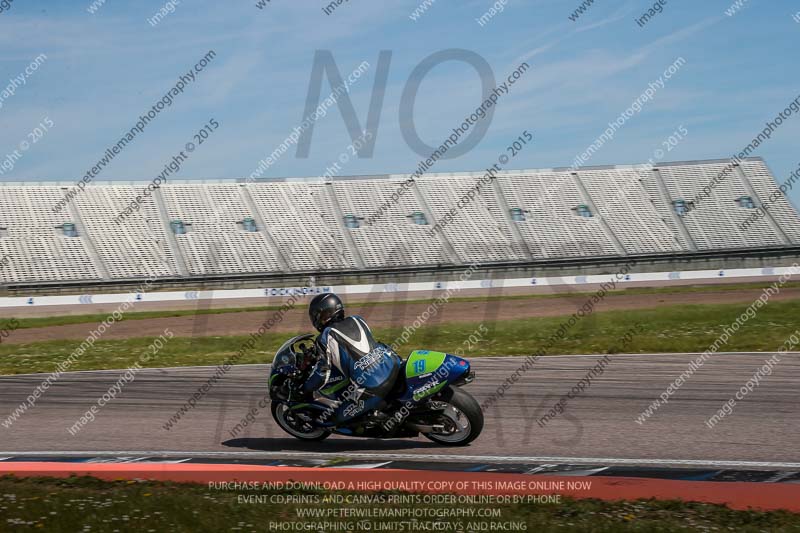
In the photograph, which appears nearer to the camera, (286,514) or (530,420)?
(286,514)

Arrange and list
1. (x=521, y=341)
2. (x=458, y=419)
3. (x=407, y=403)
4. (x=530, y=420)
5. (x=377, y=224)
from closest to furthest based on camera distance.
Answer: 1. (x=407, y=403)
2. (x=458, y=419)
3. (x=530, y=420)
4. (x=521, y=341)
5. (x=377, y=224)

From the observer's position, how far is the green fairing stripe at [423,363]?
954 centimetres

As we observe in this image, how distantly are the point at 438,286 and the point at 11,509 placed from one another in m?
30.5

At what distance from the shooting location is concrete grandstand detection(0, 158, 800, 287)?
45219 mm

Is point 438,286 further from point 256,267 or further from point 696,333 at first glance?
point 696,333

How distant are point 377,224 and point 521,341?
3162cm

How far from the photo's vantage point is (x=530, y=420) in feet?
36.5

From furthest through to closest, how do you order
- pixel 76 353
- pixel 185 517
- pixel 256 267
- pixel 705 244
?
1. pixel 705 244
2. pixel 256 267
3. pixel 76 353
4. pixel 185 517

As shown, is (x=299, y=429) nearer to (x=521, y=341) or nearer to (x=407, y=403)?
(x=407, y=403)

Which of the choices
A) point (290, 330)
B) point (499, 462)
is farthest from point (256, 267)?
point (499, 462)

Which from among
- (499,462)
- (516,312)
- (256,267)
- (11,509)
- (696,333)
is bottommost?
(256,267)

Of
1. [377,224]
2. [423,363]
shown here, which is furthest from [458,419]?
[377,224]

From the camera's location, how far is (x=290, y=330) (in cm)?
2444

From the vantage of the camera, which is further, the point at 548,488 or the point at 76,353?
the point at 76,353
